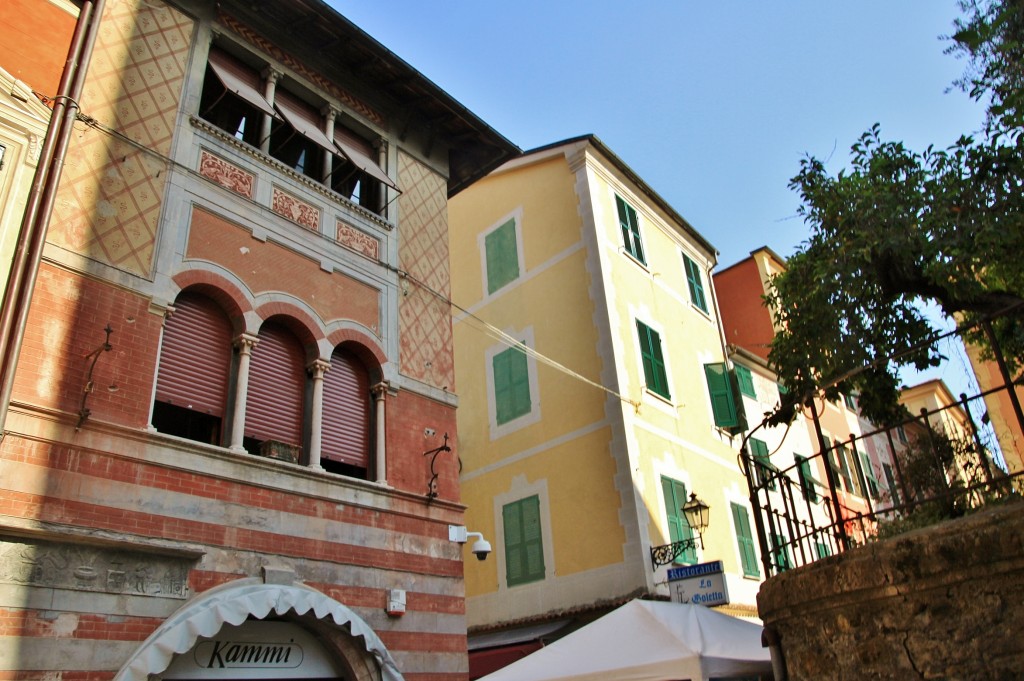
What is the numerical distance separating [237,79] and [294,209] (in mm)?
1786

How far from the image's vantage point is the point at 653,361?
1553 centimetres

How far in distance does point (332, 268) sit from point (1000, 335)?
7.58 meters

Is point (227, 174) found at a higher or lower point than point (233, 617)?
higher

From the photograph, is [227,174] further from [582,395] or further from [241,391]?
[582,395]

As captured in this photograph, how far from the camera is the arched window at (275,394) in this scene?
8.38 metres

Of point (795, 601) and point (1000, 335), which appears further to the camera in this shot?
point (1000, 335)

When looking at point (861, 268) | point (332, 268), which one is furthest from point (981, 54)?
point (332, 268)

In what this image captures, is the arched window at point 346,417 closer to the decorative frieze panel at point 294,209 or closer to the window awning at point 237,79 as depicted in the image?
the decorative frieze panel at point 294,209

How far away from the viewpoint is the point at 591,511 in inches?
534

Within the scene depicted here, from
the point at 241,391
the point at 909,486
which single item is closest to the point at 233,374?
the point at 241,391

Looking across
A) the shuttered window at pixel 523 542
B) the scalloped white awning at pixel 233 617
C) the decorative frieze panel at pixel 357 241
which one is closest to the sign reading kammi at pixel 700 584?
the shuttered window at pixel 523 542

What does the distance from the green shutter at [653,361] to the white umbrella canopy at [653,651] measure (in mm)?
7816

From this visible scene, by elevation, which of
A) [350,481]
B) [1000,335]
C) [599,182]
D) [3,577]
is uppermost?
[599,182]

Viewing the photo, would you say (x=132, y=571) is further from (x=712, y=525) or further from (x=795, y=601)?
(x=712, y=525)
